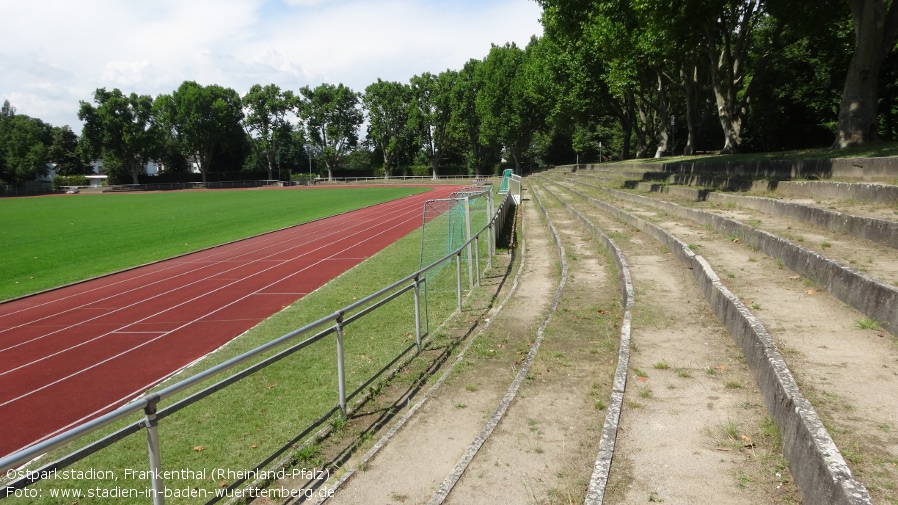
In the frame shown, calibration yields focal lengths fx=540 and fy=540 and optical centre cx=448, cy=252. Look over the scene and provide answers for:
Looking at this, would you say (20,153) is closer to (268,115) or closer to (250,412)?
(268,115)

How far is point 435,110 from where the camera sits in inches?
3177

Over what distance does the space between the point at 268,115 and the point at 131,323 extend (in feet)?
275

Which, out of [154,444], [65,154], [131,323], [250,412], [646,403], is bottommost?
[131,323]

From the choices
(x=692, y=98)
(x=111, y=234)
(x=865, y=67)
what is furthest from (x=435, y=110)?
(x=865, y=67)

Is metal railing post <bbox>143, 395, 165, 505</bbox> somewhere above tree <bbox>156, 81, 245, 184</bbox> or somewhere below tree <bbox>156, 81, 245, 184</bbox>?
below

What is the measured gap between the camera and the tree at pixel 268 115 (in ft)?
286

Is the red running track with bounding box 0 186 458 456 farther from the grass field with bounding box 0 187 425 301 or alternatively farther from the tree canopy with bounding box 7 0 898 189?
the tree canopy with bounding box 7 0 898 189

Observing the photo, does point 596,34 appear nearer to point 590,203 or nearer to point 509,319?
point 590,203

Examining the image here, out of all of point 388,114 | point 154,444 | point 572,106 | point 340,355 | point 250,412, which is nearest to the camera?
point 154,444

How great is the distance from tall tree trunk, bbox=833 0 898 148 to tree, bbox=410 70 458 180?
2576 inches

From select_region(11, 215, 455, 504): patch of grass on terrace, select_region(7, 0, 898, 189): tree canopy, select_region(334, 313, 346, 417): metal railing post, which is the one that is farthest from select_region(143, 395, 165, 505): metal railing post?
select_region(7, 0, 898, 189): tree canopy

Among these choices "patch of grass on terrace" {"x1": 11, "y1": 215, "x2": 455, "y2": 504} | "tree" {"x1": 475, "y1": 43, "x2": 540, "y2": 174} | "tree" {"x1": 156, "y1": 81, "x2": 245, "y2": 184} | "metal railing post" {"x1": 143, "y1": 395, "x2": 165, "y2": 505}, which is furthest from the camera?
"tree" {"x1": 156, "y1": 81, "x2": 245, "y2": 184}

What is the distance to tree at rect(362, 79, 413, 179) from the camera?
83188mm

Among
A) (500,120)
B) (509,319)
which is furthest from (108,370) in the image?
(500,120)
